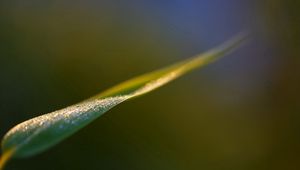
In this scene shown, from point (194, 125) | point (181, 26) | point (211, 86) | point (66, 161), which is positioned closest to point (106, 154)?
point (66, 161)

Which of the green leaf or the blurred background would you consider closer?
the green leaf

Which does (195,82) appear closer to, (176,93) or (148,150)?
(176,93)

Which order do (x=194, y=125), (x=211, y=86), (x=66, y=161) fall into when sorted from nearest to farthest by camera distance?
(x=66, y=161) → (x=194, y=125) → (x=211, y=86)

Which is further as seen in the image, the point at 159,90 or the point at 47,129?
the point at 159,90

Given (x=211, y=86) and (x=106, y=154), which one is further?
(x=211, y=86)

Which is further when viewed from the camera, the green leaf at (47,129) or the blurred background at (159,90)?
the blurred background at (159,90)

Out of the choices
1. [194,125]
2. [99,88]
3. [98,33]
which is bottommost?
[194,125]

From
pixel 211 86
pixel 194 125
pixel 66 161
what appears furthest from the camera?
pixel 211 86

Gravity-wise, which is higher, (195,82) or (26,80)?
(26,80)
